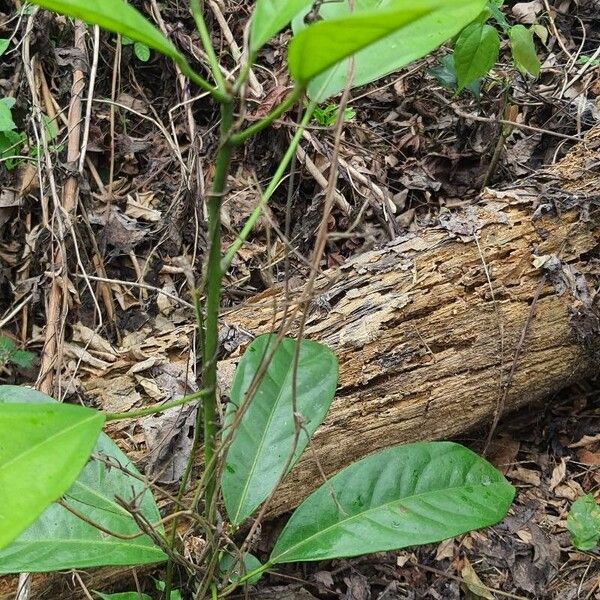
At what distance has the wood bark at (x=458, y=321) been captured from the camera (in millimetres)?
1473

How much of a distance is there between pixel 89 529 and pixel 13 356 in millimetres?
837

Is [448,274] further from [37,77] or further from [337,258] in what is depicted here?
[37,77]

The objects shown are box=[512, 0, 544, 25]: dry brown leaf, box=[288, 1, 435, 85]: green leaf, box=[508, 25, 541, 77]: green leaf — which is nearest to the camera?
box=[288, 1, 435, 85]: green leaf

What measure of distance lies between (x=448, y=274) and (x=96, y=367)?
2.87ft

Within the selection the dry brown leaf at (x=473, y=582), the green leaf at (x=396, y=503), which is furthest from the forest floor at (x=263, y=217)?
the green leaf at (x=396, y=503)

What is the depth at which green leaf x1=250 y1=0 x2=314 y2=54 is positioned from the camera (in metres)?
0.62

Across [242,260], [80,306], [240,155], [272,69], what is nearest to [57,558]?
[80,306]

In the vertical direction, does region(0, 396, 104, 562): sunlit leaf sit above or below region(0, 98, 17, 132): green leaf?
below

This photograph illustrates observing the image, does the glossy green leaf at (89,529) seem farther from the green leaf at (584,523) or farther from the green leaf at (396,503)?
the green leaf at (584,523)

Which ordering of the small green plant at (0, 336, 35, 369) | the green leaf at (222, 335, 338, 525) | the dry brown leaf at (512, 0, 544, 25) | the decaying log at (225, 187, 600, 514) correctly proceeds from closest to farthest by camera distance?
the green leaf at (222, 335, 338, 525) < the decaying log at (225, 187, 600, 514) < the small green plant at (0, 336, 35, 369) < the dry brown leaf at (512, 0, 544, 25)

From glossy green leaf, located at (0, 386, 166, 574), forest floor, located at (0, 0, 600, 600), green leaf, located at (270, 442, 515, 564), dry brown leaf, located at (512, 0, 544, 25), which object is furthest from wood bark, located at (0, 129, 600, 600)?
dry brown leaf, located at (512, 0, 544, 25)

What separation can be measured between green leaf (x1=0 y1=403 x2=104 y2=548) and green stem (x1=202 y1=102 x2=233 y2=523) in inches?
6.7

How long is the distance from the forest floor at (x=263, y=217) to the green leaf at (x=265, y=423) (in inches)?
9.7

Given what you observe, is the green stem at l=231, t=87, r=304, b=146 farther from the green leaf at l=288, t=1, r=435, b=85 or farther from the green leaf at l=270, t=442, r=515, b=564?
the green leaf at l=270, t=442, r=515, b=564
